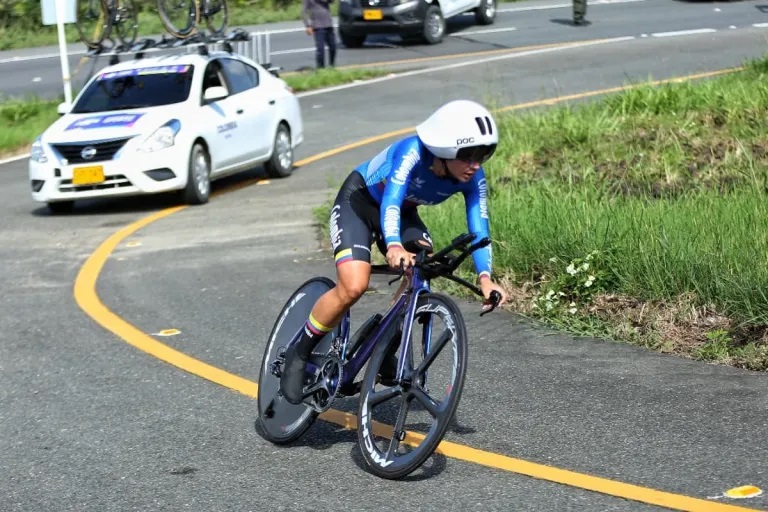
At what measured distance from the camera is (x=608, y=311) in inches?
352

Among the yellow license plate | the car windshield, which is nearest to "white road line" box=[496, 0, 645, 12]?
the car windshield

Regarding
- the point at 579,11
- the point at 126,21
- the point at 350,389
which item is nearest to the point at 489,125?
the point at 350,389

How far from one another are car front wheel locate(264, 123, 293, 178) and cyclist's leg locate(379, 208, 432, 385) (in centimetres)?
1115

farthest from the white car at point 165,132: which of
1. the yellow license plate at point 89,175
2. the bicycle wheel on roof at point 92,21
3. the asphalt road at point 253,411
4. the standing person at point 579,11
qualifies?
the standing person at point 579,11

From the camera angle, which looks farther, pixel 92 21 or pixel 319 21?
pixel 319 21

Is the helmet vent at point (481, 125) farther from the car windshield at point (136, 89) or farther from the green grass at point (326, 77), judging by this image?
the green grass at point (326, 77)

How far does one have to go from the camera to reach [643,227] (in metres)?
9.49

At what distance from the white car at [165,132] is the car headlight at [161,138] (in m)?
0.01

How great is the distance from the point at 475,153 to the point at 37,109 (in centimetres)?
1845

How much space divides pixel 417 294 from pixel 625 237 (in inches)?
146

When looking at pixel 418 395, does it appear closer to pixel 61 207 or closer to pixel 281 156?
pixel 61 207

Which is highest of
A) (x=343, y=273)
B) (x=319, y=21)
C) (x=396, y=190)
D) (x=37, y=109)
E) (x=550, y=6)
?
(x=396, y=190)

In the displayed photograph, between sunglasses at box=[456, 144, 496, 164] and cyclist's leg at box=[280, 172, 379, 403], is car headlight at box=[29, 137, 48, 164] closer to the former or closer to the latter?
cyclist's leg at box=[280, 172, 379, 403]

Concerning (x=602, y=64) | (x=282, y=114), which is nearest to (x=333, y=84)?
(x=602, y=64)
